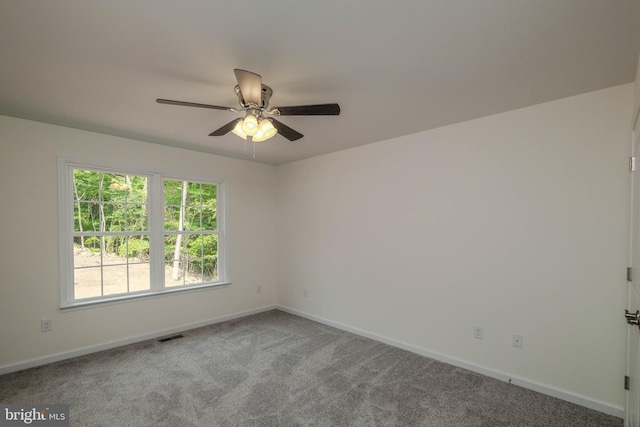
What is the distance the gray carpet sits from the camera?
86.4 inches

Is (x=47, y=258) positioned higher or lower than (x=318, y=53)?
lower

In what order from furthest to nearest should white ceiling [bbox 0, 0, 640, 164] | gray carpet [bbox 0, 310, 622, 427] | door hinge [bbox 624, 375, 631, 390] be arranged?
gray carpet [bbox 0, 310, 622, 427]
door hinge [bbox 624, 375, 631, 390]
white ceiling [bbox 0, 0, 640, 164]

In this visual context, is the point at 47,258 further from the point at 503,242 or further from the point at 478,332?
the point at 503,242

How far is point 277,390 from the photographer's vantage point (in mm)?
2547

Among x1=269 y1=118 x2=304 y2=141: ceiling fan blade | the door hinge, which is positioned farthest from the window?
the door hinge

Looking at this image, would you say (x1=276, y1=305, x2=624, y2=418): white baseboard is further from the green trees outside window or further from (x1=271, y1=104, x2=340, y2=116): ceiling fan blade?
(x1=271, y1=104, x2=340, y2=116): ceiling fan blade

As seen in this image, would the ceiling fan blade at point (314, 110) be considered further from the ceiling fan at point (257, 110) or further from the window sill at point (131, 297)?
the window sill at point (131, 297)

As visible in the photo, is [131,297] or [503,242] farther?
[131,297]

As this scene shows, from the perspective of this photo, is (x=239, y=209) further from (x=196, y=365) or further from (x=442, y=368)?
(x=442, y=368)

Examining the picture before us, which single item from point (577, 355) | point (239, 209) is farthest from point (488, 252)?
point (239, 209)

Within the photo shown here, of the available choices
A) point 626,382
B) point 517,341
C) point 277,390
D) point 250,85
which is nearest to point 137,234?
point 277,390

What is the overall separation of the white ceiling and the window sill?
1985 mm

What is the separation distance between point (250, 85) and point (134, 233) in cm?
292

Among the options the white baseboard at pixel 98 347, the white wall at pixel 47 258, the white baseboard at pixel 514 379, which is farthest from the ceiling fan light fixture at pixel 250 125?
the white baseboard at pixel 98 347
